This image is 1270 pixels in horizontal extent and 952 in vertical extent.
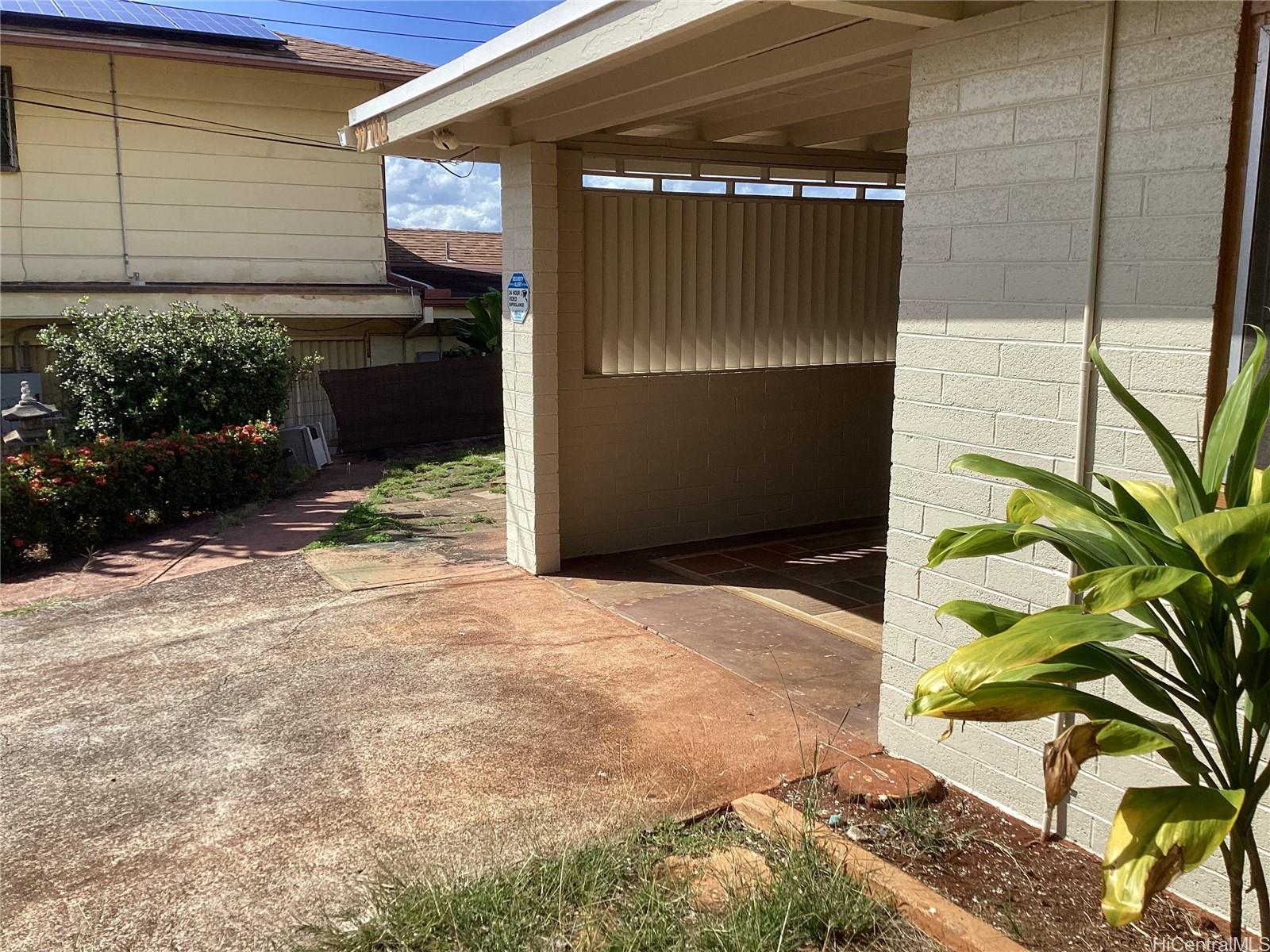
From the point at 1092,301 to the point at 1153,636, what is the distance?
1.54 metres

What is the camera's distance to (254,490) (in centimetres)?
1110

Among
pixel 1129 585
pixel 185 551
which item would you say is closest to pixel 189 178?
pixel 185 551

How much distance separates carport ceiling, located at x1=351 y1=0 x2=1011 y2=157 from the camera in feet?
14.5

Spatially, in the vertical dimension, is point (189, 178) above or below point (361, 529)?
above

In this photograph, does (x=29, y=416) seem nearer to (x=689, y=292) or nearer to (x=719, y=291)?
(x=689, y=292)

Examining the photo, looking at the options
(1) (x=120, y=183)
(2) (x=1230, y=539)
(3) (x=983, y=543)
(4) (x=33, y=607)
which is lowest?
(4) (x=33, y=607)

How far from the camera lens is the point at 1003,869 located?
3629 millimetres

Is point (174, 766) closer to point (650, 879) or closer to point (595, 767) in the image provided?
Answer: point (595, 767)

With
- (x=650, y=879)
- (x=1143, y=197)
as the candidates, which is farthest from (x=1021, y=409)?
(x=650, y=879)

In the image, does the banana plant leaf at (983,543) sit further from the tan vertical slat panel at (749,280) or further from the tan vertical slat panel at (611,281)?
the tan vertical slat panel at (749,280)

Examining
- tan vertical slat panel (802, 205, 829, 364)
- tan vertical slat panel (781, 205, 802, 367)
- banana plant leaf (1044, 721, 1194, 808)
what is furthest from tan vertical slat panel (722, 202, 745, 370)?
banana plant leaf (1044, 721, 1194, 808)

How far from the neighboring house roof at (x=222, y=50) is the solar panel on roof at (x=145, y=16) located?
0.37ft

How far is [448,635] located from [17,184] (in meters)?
10.6

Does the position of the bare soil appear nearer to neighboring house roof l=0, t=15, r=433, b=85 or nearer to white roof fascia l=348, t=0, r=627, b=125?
white roof fascia l=348, t=0, r=627, b=125
